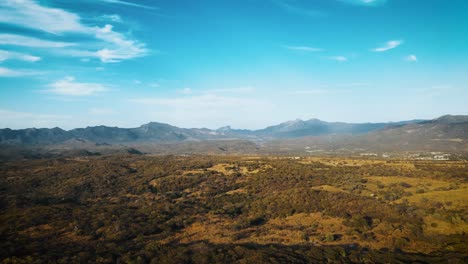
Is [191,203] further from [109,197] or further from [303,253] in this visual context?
[303,253]

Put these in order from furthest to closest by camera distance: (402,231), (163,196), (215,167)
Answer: (215,167)
(163,196)
(402,231)

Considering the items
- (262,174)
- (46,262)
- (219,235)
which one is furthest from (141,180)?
(46,262)

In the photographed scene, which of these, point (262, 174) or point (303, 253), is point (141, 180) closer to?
point (262, 174)

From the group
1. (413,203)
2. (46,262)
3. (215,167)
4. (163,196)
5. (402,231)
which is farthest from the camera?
(215,167)

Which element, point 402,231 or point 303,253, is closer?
point 303,253

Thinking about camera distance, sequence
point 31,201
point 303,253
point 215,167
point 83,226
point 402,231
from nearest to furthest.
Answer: point 303,253 → point 402,231 → point 83,226 → point 31,201 → point 215,167

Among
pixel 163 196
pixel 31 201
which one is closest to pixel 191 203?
pixel 163 196
